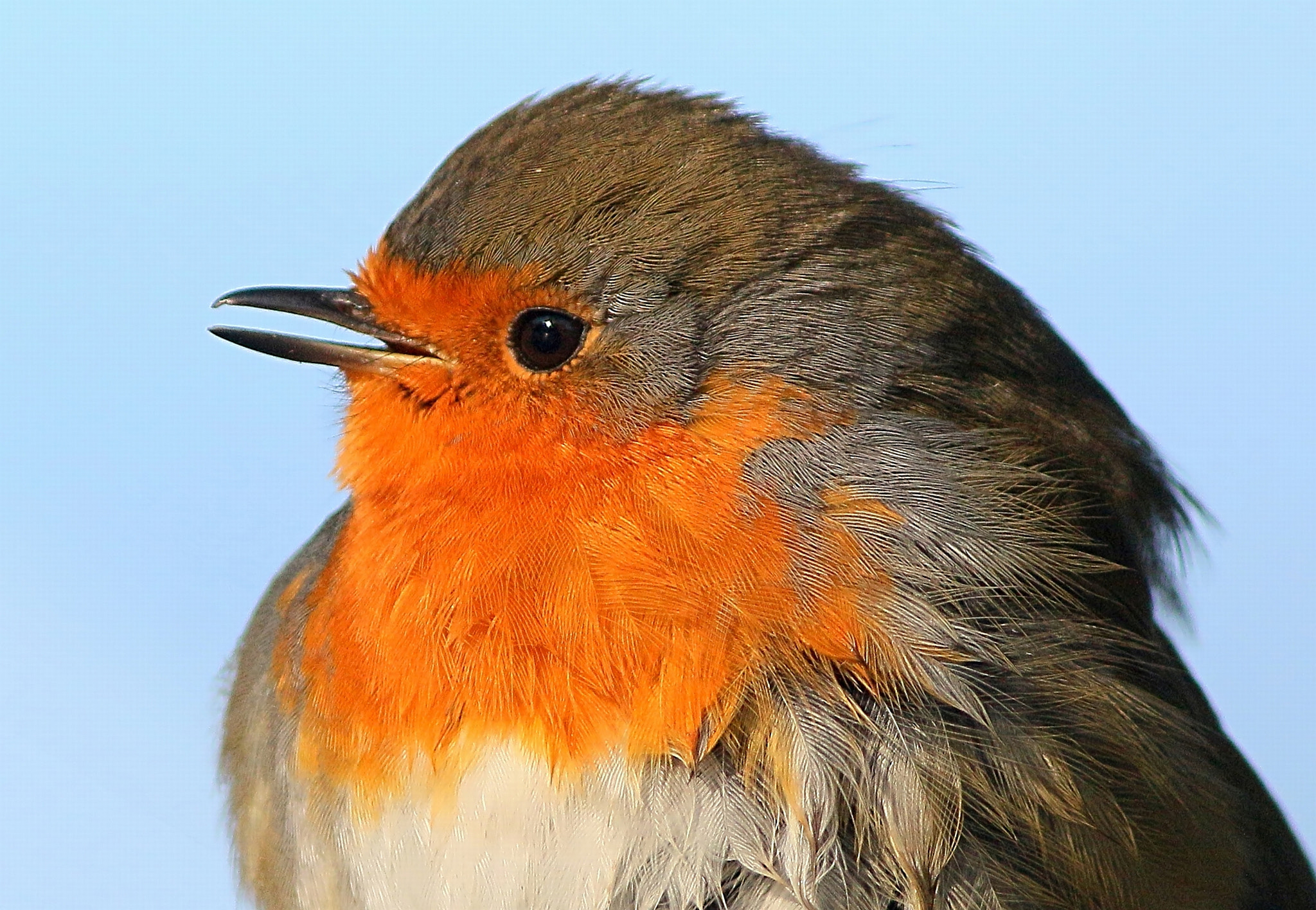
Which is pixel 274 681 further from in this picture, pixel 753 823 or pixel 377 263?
pixel 753 823

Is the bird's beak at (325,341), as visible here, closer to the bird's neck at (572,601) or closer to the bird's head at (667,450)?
the bird's head at (667,450)

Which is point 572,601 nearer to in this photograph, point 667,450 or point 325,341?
point 667,450

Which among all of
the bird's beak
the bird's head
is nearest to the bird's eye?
the bird's head

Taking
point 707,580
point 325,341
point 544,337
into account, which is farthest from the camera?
point 325,341

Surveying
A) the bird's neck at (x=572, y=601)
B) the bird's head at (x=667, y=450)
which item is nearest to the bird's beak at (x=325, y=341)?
the bird's head at (x=667, y=450)

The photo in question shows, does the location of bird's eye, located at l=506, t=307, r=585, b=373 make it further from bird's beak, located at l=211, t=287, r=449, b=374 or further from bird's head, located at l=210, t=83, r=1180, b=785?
bird's beak, located at l=211, t=287, r=449, b=374

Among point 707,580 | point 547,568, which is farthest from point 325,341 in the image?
point 707,580

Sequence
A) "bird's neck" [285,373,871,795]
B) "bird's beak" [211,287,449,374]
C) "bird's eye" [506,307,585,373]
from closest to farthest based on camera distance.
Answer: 1. "bird's neck" [285,373,871,795]
2. "bird's eye" [506,307,585,373]
3. "bird's beak" [211,287,449,374]

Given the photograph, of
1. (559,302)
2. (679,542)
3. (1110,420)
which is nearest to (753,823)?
(679,542)
